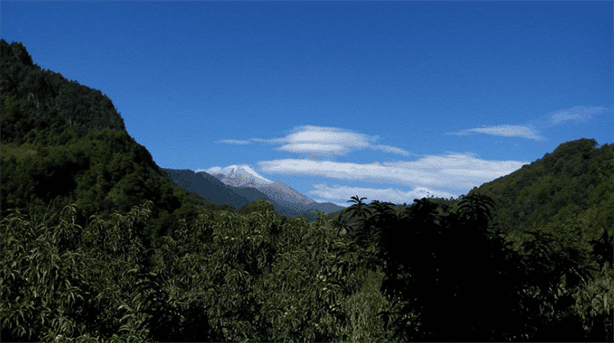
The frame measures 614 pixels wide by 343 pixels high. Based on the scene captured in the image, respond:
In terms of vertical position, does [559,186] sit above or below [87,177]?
above

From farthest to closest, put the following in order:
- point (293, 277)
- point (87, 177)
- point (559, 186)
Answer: point (559, 186) → point (87, 177) → point (293, 277)

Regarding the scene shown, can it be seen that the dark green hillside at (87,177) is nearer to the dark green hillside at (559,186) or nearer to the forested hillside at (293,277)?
the forested hillside at (293,277)

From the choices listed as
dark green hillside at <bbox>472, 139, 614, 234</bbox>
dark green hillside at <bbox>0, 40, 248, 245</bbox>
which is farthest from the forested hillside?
dark green hillside at <bbox>472, 139, 614, 234</bbox>

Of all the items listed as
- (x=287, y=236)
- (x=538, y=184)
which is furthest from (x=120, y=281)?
(x=538, y=184)

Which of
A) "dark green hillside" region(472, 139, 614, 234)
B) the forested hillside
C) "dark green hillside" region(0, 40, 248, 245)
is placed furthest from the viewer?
"dark green hillside" region(472, 139, 614, 234)

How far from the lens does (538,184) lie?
44594mm

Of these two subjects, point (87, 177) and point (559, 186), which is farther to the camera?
point (559, 186)

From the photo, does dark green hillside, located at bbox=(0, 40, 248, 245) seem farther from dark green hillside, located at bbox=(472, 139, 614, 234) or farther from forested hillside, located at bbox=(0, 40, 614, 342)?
dark green hillside, located at bbox=(472, 139, 614, 234)

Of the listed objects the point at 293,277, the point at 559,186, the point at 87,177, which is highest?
the point at 559,186

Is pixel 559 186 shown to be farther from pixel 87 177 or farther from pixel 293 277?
pixel 293 277

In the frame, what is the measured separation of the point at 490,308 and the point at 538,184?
45.4m

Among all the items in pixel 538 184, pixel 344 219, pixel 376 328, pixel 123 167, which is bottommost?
pixel 376 328

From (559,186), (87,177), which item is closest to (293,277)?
(87,177)

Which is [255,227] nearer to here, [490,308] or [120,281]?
[120,281]
